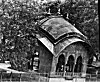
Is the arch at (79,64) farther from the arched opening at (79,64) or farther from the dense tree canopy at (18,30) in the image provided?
the dense tree canopy at (18,30)

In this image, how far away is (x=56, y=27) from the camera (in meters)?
23.8

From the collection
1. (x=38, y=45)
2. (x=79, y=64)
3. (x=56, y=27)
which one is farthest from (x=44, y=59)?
(x=79, y=64)

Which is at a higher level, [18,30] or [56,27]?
[18,30]

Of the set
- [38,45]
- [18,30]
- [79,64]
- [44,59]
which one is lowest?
[79,64]

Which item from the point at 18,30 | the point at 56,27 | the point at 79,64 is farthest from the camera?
the point at 79,64

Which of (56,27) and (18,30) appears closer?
(18,30)

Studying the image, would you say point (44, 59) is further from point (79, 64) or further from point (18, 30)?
point (18, 30)

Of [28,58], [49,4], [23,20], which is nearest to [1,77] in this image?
[28,58]

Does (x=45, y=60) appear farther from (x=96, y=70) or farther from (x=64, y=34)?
(x=96, y=70)

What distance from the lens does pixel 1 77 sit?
59.5 feet

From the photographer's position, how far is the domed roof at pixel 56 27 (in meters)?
22.9

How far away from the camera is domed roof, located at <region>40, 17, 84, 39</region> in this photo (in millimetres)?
22873

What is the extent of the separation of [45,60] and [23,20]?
4.75 metres

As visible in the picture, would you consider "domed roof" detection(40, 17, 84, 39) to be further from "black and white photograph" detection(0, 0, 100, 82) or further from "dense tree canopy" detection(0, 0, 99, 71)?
"dense tree canopy" detection(0, 0, 99, 71)
